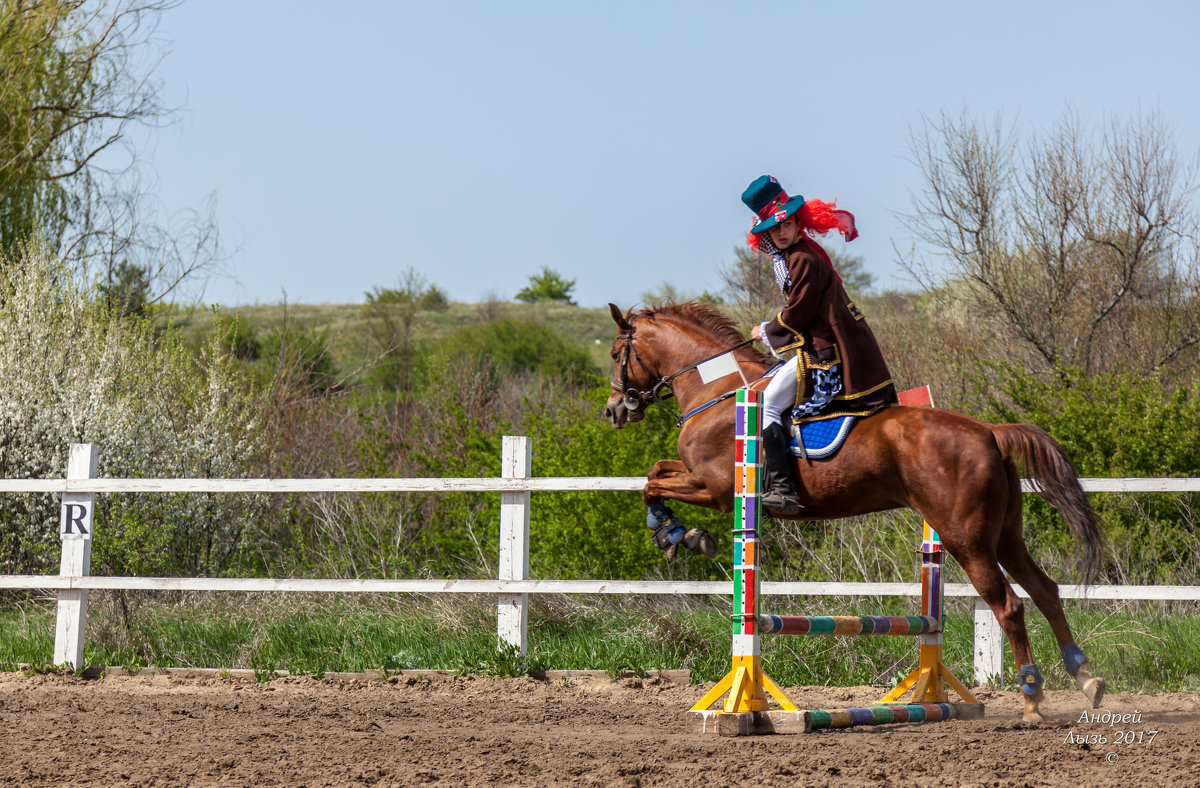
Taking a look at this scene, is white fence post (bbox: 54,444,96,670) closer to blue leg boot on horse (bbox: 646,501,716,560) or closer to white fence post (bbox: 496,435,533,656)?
white fence post (bbox: 496,435,533,656)

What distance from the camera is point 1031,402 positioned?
1034cm

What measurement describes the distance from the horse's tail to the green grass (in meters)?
1.68

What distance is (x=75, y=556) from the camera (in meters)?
8.23

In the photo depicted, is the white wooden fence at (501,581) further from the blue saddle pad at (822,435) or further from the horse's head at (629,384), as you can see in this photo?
the blue saddle pad at (822,435)

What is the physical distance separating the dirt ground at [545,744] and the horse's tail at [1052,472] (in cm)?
93

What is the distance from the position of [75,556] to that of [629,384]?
4.51 metres

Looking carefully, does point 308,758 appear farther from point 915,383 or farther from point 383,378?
point 383,378

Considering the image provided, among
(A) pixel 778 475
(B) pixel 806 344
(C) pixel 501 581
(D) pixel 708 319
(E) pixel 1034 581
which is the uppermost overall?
(D) pixel 708 319

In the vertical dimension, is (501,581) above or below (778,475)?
below

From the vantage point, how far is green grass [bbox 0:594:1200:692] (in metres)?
7.08

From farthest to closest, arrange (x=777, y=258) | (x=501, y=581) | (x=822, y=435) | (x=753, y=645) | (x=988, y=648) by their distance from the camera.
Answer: (x=501, y=581) < (x=988, y=648) < (x=777, y=258) < (x=822, y=435) < (x=753, y=645)

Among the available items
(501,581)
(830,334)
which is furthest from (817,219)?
(501,581)

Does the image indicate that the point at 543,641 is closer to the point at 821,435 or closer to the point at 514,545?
the point at 514,545

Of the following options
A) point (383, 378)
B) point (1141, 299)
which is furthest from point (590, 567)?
point (383, 378)
